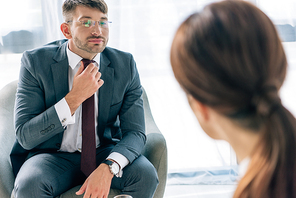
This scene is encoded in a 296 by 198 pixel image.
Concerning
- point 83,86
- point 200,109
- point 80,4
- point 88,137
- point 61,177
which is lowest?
point 61,177

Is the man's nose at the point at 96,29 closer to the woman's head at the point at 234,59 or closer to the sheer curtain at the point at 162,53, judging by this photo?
the sheer curtain at the point at 162,53

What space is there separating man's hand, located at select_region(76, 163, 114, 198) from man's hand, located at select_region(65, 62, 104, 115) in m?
0.34

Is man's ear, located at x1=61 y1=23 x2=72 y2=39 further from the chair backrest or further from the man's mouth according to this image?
the chair backrest

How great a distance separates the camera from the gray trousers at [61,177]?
4.60 ft

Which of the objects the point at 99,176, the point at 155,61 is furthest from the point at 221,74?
the point at 155,61

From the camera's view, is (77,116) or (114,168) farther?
(77,116)

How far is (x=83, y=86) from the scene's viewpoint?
1540mm

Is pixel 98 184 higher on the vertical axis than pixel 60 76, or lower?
lower

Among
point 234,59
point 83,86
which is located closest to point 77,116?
point 83,86

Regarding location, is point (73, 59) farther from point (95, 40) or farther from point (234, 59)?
point (234, 59)

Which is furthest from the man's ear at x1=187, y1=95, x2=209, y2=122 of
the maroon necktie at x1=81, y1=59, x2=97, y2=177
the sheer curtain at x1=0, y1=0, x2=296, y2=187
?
the sheer curtain at x1=0, y1=0, x2=296, y2=187

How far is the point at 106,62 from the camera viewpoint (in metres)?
1.79

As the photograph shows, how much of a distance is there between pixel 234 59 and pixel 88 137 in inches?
47.5

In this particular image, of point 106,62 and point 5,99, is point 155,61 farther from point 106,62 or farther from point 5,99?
point 5,99
